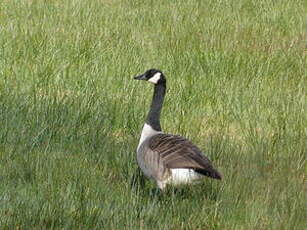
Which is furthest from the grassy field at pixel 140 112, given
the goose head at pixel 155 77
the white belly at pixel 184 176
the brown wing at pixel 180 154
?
the goose head at pixel 155 77

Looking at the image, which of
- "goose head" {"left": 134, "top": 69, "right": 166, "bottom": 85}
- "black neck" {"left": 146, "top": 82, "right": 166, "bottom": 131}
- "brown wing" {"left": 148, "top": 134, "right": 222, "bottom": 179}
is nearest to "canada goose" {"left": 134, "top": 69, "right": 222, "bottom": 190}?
"brown wing" {"left": 148, "top": 134, "right": 222, "bottom": 179}

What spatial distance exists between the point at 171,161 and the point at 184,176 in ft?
0.49

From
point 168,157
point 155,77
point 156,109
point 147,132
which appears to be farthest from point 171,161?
point 155,77

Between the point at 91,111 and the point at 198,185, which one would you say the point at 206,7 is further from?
the point at 198,185

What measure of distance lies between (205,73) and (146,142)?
3223 millimetres

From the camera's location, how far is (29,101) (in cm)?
736

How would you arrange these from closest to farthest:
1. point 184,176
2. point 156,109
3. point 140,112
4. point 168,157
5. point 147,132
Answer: point 184,176, point 168,157, point 147,132, point 156,109, point 140,112

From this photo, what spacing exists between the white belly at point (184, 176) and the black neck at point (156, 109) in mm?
850

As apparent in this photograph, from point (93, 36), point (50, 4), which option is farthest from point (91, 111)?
point (50, 4)

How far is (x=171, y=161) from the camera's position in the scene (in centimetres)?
565

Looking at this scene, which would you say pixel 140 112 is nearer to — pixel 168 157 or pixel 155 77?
pixel 155 77

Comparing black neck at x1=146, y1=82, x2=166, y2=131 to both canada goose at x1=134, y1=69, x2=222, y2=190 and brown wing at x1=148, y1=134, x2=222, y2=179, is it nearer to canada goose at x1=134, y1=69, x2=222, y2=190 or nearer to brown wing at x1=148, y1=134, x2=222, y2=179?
canada goose at x1=134, y1=69, x2=222, y2=190

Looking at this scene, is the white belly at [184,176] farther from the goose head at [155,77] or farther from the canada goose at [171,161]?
the goose head at [155,77]

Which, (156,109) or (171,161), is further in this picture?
(156,109)
